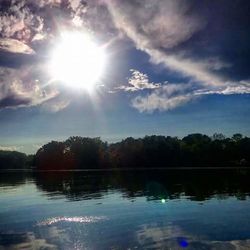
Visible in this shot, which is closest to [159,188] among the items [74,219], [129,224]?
[74,219]

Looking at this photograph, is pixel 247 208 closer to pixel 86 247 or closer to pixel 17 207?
pixel 86 247

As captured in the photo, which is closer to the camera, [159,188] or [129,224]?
[129,224]

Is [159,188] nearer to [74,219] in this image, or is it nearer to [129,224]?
[74,219]

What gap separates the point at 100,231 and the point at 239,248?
1548 centimetres

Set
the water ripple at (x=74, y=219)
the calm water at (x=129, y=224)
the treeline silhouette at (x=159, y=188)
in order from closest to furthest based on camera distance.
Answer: the calm water at (x=129, y=224) < the water ripple at (x=74, y=219) < the treeline silhouette at (x=159, y=188)

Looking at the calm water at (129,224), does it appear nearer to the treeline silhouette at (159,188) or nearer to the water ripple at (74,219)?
the water ripple at (74,219)

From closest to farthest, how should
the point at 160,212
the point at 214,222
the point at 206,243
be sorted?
1. the point at 206,243
2. the point at 214,222
3. the point at 160,212

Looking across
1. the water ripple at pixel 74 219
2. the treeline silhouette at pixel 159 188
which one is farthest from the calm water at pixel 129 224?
the treeline silhouette at pixel 159 188

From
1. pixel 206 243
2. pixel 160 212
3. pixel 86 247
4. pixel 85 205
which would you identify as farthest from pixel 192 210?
pixel 86 247

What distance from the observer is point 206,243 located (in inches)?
A: 1479

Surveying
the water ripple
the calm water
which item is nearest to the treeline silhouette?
the calm water

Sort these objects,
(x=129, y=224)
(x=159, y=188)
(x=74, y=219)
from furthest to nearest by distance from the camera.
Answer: (x=159, y=188), (x=74, y=219), (x=129, y=224)

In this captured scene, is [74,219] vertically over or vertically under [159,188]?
under

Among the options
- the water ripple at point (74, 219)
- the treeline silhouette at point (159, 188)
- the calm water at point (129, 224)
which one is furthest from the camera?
the treeline silhouette at point (159, 188)
